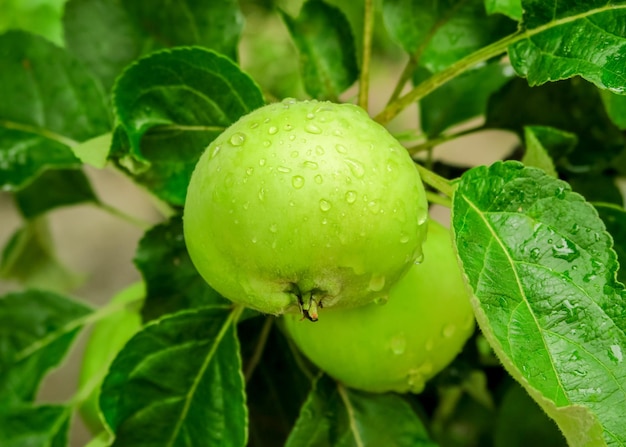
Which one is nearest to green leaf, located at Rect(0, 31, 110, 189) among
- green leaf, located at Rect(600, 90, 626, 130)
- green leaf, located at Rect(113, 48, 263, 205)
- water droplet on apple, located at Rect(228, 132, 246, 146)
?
green leaf, located at Rect(113, 48, 263, 205)

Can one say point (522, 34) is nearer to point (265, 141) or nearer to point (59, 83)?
point (265, 141)

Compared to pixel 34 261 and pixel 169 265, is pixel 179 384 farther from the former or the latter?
pixel 34 261

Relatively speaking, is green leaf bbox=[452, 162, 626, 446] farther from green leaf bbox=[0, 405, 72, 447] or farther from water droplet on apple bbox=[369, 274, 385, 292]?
green leaf bbox=[0, 405, 72, 447]

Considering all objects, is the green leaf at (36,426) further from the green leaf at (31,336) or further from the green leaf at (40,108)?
the green leaf at (40,108)

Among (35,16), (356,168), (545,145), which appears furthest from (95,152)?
(35,16)

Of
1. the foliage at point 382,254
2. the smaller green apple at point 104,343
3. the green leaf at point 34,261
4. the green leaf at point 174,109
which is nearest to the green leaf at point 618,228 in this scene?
the foliage at point 382,254
